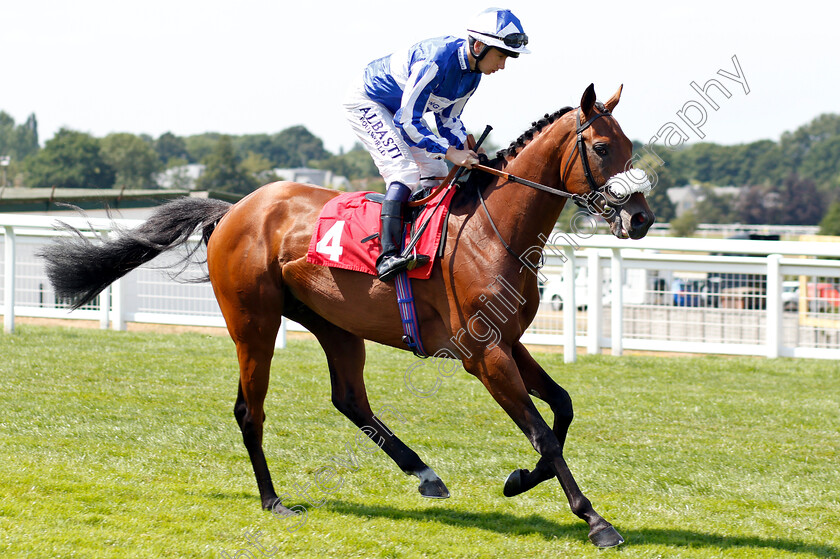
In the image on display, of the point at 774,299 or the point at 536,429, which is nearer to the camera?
the point at 536,429

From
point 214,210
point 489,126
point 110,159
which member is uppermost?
point 110,159

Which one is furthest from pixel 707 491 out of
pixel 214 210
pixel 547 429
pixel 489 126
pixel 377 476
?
pixel 214 210

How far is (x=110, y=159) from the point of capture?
2601 inches

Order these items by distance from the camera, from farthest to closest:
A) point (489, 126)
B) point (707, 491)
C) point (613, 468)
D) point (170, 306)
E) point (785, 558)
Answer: point (170, 306) → point (613, 468) → point (707, 491) → point (489, 126) → point (785, 558)

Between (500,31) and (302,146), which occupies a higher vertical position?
(302,146)

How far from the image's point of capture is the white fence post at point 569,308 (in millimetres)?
7922

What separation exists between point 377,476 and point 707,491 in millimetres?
1732

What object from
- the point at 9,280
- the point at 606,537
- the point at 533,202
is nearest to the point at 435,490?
the point at 606,537

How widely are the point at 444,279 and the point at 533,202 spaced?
0.53 meters

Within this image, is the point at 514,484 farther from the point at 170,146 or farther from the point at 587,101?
the point at 170,146

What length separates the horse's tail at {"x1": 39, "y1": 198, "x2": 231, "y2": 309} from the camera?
508 centimetres

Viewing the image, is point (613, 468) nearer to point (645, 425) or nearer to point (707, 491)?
point (707, 491)

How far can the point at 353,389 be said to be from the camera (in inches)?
185

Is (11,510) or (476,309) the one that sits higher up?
(476,309)
